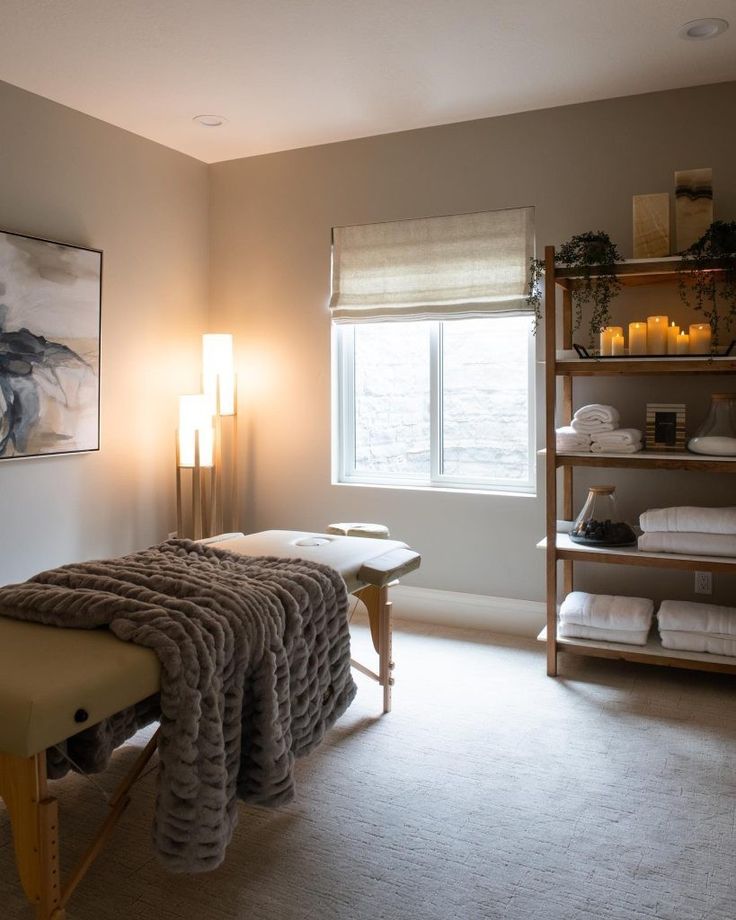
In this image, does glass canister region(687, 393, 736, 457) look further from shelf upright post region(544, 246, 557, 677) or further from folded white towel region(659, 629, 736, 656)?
folded white towel region(659, 629, 736, 656)

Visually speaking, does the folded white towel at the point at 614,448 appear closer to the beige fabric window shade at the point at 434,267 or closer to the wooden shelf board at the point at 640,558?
the wooden shelf board at the point at 640,558

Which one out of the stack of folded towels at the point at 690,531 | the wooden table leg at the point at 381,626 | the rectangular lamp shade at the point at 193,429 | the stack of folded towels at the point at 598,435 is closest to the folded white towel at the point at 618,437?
the stack of folded towels at the point at 598,435

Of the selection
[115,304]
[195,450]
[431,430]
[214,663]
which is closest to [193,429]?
[195,450]

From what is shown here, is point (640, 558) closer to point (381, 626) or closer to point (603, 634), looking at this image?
point (603, 634)

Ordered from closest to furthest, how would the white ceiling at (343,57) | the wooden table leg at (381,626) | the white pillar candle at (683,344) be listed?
the white ceiling at (343,57)
the wooden table leg at (381,626)
the white pillar candle at (683,344)

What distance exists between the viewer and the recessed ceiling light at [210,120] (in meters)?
3.66

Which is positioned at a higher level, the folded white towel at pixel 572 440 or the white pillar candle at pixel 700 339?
the white pillar candle at pixel 700 339

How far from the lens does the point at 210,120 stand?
3699 mm

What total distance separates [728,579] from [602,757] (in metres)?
1.20

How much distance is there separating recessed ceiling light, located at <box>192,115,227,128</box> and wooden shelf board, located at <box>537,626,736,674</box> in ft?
8.88

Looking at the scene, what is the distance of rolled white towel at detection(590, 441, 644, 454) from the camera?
3125 mm

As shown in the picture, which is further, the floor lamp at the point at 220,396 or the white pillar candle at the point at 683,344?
the floor lamp at the point at 220,396

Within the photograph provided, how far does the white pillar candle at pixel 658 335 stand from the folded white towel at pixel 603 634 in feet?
3.55

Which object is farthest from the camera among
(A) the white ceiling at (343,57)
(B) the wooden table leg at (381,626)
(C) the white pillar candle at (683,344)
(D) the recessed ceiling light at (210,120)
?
(D) the recessed ceiling light at (210,120)
